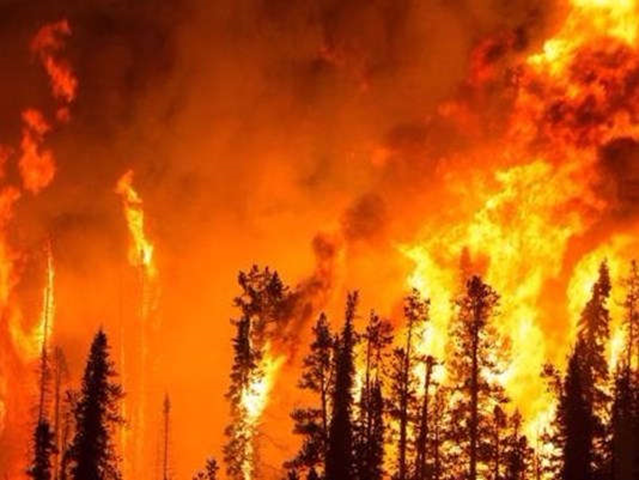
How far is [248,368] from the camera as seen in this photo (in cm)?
7550

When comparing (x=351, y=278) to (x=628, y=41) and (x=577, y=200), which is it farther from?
(x=628, y=41)

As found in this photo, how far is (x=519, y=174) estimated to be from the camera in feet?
357

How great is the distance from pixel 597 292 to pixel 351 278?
31258mm

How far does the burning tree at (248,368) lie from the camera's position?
75.6m

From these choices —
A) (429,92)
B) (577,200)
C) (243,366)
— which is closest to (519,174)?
(577,200)

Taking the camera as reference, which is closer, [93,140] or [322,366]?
[322,366]

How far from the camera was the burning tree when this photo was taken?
248ft

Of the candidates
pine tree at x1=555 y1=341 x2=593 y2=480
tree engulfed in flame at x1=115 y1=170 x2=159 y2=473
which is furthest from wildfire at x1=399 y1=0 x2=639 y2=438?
tree engulfed in flame at x1=115 y1=170 x2=159 y2=473

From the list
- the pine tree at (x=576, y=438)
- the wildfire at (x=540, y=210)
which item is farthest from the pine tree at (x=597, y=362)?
the wildfire at (x=540, y=210)

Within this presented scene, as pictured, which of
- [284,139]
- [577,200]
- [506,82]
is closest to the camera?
[577,200]

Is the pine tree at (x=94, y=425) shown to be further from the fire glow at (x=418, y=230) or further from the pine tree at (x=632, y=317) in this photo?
the pine tree at (x=632, y=317)

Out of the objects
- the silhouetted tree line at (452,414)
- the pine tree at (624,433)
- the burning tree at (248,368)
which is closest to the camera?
the silhouetted tree line at (452,414)

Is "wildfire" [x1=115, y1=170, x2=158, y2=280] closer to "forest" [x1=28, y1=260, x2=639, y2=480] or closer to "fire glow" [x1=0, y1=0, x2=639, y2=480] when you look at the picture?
"fire glow" [x1=0, y1=0, x2=639, y2=480]

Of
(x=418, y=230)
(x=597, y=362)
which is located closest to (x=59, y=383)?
(x=418, y=230)
